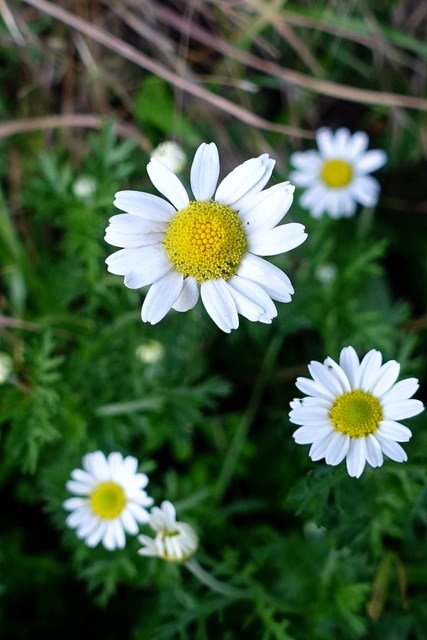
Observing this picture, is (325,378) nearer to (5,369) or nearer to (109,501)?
(109,501)

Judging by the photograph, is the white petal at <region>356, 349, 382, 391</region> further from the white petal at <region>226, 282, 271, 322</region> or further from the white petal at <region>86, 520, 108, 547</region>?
the white petal at <region>86, 520, 108, 547</region>

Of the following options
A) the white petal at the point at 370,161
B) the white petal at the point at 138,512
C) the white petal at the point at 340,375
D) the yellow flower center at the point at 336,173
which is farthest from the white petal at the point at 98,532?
the white petal at the point at 370,161

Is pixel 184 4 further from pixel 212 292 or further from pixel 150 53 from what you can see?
pixel 212 292

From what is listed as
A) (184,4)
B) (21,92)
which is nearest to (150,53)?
(184,4)

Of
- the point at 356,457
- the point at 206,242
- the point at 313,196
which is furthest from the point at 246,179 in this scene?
the point at 313,196

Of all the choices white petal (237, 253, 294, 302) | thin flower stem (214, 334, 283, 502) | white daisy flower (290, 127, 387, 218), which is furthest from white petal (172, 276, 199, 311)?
white daisy flower (290, 127, 387, 218)

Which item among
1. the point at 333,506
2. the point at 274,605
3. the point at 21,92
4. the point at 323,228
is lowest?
the point at 274,605
